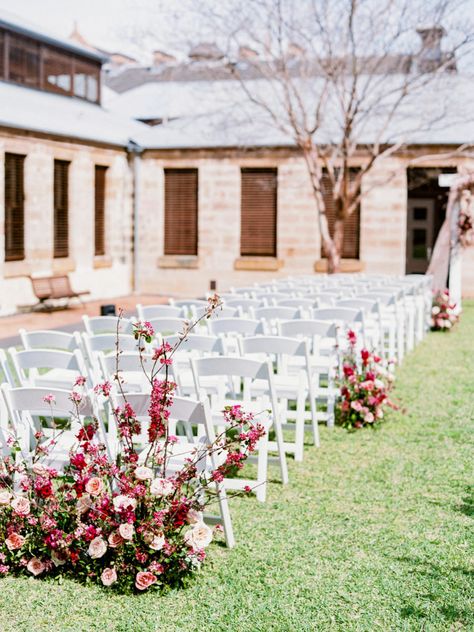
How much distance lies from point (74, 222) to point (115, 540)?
1785cm

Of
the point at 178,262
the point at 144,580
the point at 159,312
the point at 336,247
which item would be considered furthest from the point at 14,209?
the point at 144,580

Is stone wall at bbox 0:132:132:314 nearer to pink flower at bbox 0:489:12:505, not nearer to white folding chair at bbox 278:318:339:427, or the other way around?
white folding chair at bbox 278:318:339:427

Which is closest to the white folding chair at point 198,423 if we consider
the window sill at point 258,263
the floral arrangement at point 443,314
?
the floral arrangement at point 443,314

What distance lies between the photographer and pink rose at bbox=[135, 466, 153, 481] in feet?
14.9

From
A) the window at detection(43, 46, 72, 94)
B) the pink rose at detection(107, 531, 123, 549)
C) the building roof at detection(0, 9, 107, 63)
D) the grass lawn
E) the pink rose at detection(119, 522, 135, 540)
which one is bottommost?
the grass lawn

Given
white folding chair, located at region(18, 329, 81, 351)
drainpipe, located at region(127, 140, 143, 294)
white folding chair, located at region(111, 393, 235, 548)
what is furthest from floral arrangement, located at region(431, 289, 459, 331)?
white folding chair, located at region(111, 393, 235, 548)

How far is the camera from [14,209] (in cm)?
1958

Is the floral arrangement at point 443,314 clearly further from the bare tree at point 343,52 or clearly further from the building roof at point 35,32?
the building roof at point 35,32

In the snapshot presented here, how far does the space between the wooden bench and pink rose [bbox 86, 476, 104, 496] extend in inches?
587

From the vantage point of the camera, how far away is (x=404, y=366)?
39.2 ft

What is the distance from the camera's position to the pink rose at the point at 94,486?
457cm

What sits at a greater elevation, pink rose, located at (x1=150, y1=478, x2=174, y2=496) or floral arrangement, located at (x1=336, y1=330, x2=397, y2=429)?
pink rose, located at (x1=150, y1=478, x2=174, y2=496)

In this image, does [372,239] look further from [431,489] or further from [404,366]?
[431,489]

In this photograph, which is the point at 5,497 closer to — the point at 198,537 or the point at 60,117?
the point at 198,537
